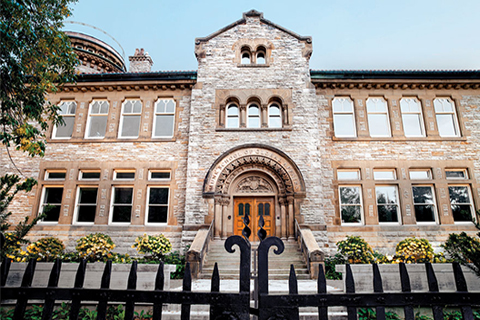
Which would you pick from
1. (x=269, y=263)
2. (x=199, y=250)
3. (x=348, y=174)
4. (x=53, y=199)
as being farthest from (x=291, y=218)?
(x=53, y=199)

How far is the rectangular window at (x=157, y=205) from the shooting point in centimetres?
1338

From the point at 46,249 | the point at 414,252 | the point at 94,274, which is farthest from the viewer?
the point at 46,249

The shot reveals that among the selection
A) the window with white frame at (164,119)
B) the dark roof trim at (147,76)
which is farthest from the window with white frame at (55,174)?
the dark roof trim at (147,76)

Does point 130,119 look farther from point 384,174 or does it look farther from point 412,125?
point 412,125

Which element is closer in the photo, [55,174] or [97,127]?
[55,174]

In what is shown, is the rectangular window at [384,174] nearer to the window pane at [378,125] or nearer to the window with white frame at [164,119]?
the window pane at [378,125]

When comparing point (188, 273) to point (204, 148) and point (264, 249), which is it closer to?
point (264, 249)

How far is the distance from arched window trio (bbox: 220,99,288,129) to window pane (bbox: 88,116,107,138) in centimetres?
624

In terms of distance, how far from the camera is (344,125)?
14383 millimetres

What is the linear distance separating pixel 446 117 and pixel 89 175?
1832 cm

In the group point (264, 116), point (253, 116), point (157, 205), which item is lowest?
point (157, 205)

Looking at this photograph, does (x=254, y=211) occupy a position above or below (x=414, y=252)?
above

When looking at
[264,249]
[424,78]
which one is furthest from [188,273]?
[424,78]

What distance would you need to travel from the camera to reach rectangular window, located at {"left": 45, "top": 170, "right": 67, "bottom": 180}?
553 inches
